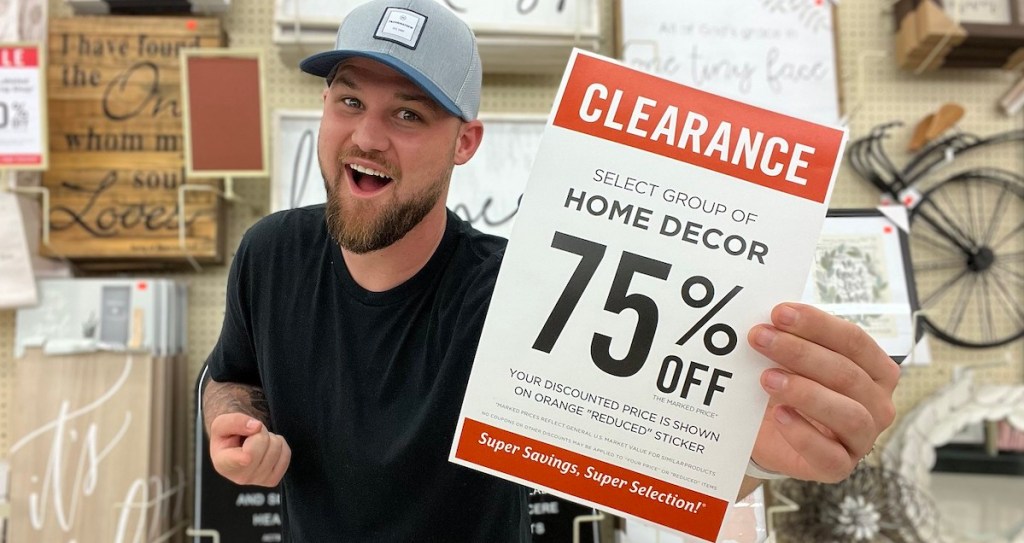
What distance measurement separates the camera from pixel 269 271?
102cm

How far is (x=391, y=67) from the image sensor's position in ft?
2.79

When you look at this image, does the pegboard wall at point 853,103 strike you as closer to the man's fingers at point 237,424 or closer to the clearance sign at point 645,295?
the man's fingers at point 237,424

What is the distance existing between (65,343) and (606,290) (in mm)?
1471

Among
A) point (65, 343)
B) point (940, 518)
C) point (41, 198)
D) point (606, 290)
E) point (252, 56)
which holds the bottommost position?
point (940, 518)

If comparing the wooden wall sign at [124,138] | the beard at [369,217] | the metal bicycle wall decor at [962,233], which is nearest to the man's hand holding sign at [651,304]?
the beard at [369,217]

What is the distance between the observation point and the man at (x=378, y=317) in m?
0.88

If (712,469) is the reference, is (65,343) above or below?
above

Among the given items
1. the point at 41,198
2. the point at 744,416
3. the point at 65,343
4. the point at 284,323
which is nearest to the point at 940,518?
the point at 744,416

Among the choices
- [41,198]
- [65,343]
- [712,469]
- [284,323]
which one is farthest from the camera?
[41,198]

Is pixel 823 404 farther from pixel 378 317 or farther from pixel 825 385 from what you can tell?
pixel 378 317

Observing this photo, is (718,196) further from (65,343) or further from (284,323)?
(65,343)

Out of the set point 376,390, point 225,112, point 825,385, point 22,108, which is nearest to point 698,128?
point 825,385

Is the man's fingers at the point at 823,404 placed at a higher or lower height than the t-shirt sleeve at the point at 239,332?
lower

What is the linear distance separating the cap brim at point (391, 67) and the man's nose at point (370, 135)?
8 cm
